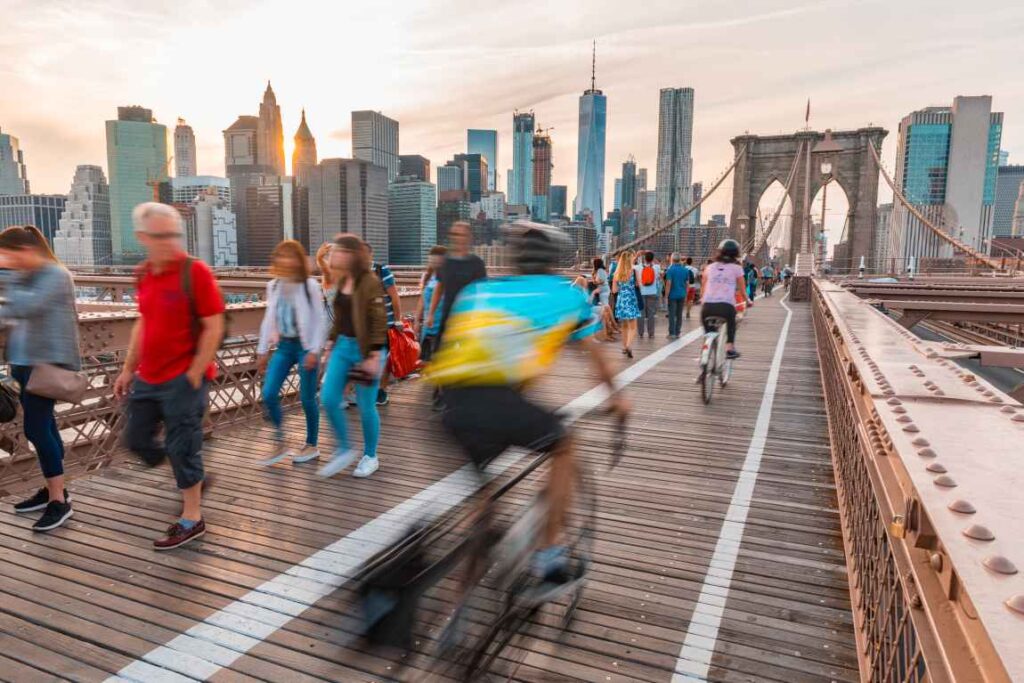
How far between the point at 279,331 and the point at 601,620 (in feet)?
10.8

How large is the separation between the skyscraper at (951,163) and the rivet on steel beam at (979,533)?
86276 mm

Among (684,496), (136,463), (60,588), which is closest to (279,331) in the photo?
(136,463)

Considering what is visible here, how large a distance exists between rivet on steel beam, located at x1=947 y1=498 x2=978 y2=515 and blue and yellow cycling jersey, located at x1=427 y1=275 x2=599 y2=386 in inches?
60.3

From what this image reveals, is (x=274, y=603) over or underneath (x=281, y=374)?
underneath

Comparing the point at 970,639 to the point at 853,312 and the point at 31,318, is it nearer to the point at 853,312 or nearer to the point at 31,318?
the point at 31,318

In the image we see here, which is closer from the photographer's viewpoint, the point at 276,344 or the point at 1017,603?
the point at 1017,603

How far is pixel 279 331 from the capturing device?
5238mm

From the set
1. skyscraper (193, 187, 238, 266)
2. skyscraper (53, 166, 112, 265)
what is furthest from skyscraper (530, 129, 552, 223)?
skyscraper (53, 166, 112, 265)

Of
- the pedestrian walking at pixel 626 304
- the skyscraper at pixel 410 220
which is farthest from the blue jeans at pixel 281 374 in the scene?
the skyscraper at pixel 410 220

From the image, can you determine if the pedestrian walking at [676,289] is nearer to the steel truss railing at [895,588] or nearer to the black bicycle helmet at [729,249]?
the black bicycle helmet at [729,249]

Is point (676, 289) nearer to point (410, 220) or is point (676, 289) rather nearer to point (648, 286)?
point (648, 286)

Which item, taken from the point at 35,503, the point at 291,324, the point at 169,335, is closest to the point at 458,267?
the point at 291,324

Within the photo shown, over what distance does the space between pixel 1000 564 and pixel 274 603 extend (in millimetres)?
3142

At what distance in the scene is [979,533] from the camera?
1.25 metres
